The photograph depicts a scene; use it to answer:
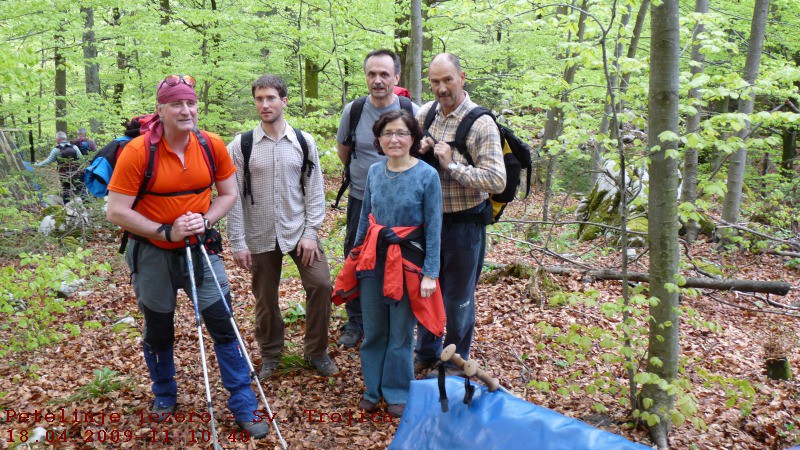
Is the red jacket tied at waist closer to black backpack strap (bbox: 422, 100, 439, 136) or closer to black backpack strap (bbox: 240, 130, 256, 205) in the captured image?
black backpack strap (bbox: 422, 100, 439, 136)

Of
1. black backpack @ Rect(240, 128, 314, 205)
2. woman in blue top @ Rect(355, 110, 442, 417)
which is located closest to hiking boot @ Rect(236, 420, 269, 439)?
woman in blue top @ Rect(355, 110, 442, 417)

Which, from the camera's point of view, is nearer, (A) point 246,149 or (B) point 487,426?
(B) point 487,426

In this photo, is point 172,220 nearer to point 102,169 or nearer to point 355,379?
point 102,169

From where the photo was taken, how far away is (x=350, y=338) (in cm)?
479

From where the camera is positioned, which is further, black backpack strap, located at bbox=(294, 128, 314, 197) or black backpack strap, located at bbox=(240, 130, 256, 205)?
black backpack strap, located at bbox=(294, 128, 314, 197)

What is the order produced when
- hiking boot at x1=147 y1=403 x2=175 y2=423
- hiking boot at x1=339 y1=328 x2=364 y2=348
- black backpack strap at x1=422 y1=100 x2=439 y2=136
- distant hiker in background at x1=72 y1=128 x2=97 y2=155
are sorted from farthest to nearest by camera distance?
distant hiker in background at x1=72 y1=128 x2=97 y2=155
hiking boot at x1=339 y1=328 x2=364 y2=348
black backpack strap at x1=422 y1=100 x2=439 y2=136
hiking boot at x1=147 y1=403 x2=175 y2=423

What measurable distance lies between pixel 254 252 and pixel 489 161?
1.94m

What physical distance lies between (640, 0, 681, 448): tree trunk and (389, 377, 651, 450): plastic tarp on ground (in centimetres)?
149

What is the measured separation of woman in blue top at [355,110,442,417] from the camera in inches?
135

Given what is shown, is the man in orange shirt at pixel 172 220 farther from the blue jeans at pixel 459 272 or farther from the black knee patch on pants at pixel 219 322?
the blue jeans at pixel 459 272

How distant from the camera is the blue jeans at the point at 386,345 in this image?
357cm

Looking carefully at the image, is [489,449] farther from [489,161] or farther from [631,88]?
[631,88]

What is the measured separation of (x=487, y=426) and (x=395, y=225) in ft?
5.84

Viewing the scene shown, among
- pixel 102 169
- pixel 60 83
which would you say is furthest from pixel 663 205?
pixel 60 83
